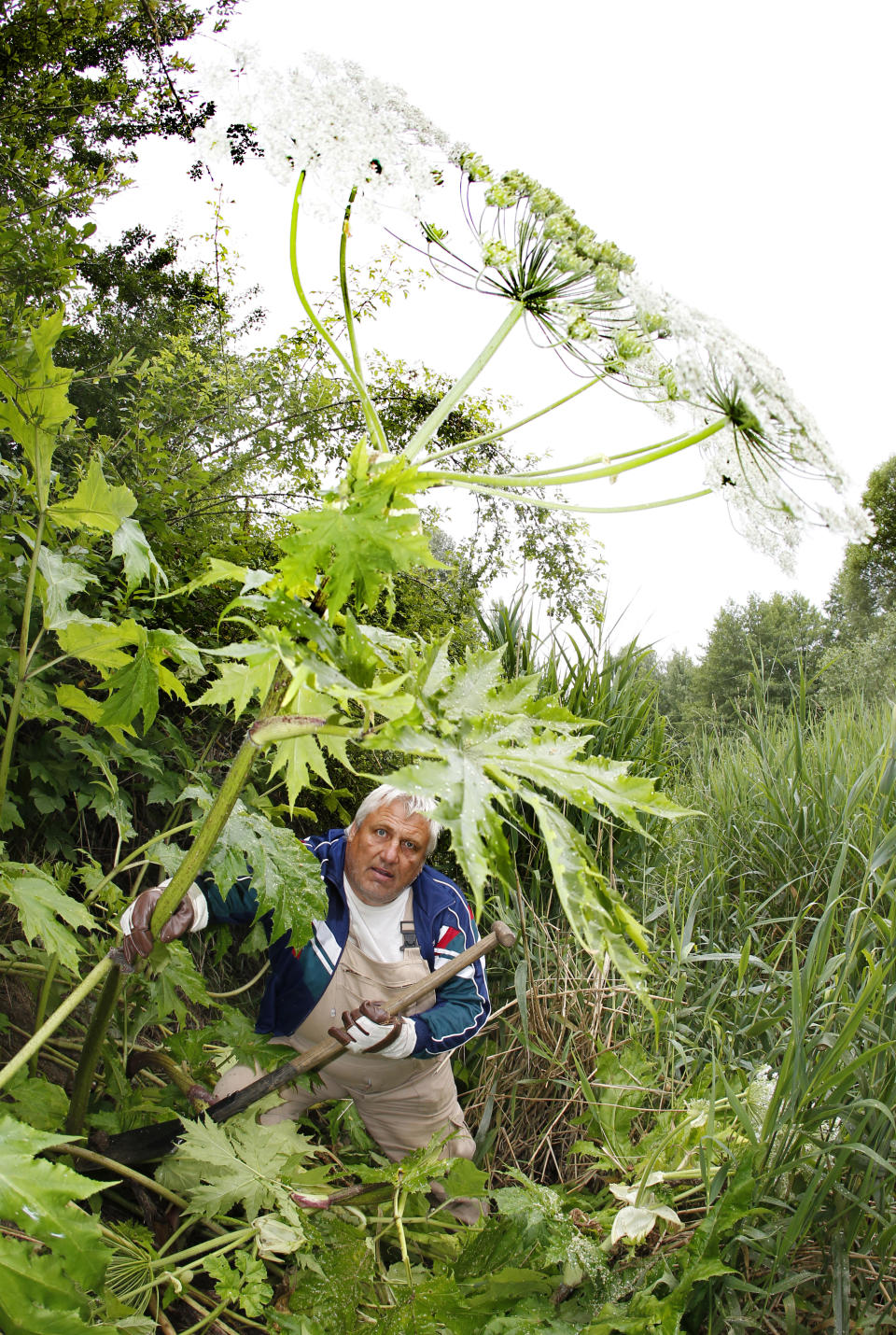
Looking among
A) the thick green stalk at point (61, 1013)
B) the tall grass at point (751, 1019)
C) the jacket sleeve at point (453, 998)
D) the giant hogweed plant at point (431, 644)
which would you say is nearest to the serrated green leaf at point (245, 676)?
the giant hogweed plant at point (431, 644)

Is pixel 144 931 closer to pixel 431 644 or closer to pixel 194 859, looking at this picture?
pixel 194 859

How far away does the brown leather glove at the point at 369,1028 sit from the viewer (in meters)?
1.70

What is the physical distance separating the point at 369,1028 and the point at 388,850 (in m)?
0.73

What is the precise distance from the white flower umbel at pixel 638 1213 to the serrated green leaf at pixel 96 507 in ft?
5.19

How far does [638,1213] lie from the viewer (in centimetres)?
161

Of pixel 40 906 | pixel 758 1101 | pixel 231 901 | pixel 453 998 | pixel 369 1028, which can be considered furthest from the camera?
pixel 453 998

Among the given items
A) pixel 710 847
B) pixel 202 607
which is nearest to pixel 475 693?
pixel 202 607

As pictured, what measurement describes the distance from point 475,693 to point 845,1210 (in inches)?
61.5

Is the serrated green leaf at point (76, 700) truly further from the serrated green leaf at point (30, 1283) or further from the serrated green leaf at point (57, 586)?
the serrated green leaf at point (30, 1283)

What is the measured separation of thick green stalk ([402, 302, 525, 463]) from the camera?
991 millimetres

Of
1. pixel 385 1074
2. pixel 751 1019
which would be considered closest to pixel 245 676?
pixel 385 1074

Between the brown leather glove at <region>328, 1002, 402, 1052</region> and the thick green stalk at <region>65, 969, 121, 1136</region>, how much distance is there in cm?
47

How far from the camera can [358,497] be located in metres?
0.90

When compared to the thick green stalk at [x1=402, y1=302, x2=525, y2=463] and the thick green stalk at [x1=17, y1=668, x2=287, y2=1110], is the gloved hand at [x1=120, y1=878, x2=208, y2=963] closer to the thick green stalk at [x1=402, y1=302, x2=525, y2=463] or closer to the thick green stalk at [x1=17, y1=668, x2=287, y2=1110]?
the thick green stalk at [x1=17, y1=668, x2=287, y2=1110]
